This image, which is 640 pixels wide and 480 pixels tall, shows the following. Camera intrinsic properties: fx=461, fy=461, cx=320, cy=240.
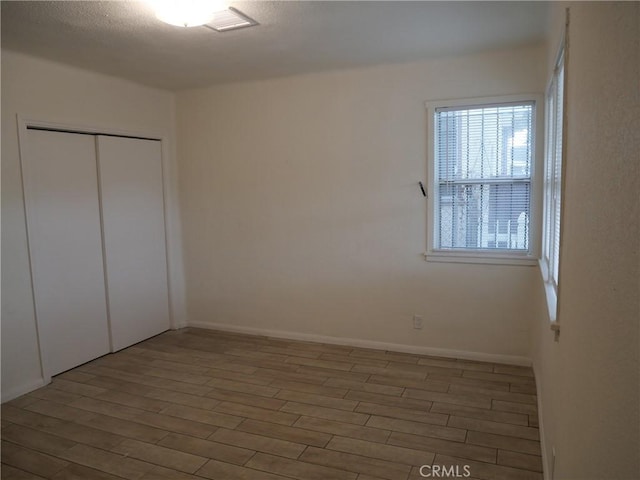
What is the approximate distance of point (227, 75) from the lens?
4242 millimetres

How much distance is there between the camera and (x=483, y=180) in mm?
3779

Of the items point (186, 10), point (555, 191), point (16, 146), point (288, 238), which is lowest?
point (288, 238)

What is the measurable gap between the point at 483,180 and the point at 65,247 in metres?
3.53

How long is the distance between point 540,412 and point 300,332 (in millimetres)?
2329

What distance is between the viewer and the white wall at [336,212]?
3846 millimetres

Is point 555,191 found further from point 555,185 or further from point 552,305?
point 552,305

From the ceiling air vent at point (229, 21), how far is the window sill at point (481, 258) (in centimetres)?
231

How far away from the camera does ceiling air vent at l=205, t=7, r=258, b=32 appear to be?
8.86 ft

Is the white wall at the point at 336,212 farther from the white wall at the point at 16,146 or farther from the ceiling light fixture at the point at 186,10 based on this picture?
the ceiling light fixture at the point at 186,10

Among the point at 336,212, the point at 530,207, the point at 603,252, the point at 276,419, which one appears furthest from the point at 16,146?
the point at 530,207

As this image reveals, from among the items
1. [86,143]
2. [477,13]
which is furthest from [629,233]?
[86,143]

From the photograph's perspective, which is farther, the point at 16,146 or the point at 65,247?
the point at 65,247

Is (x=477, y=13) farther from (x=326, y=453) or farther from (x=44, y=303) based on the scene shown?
(x=44, y=303)

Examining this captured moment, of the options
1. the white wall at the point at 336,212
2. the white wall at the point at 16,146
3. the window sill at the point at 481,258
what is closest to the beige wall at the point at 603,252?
the window sill at the point at 481,258
